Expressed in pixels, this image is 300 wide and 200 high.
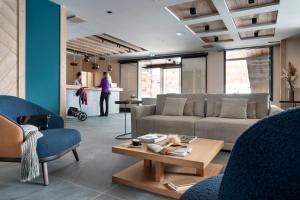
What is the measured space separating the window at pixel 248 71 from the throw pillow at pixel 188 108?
4571mm

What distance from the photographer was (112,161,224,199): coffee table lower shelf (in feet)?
5.82

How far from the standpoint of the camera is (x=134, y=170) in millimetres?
2193

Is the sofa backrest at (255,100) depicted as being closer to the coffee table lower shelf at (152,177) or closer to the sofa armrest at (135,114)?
the sofa armrest at (135,114)

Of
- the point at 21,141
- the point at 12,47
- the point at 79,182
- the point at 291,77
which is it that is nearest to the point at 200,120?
the point at 79,182

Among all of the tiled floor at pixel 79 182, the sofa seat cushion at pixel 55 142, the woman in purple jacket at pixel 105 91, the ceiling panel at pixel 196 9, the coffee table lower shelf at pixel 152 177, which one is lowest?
the tiled floor at pixel 79 182

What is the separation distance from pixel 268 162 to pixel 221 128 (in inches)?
105

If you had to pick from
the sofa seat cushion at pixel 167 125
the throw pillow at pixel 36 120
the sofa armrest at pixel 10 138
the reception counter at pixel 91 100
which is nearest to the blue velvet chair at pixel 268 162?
the sofa armrest at pixel 10 138

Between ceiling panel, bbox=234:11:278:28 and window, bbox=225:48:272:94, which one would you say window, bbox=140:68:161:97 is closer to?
window, bbox=225:48:272:94

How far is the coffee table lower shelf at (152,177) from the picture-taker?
1.77m

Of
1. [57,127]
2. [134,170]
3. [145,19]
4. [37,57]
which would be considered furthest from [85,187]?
[145,19]

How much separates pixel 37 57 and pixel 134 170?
2514mm

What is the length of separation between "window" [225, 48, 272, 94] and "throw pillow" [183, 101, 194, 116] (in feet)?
15.0

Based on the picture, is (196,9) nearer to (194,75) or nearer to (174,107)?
(174,107)

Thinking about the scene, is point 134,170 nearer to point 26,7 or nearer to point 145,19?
point 26,7
